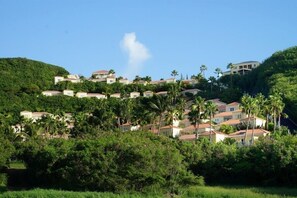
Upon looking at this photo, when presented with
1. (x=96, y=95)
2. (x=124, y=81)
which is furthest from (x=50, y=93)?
(x=124, y=81)

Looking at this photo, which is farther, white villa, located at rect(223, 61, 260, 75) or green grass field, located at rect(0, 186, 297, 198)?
white villa, located at rect(223, 61, 260, 75)

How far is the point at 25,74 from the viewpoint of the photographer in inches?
5226

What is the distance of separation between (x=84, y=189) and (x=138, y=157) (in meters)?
5.88

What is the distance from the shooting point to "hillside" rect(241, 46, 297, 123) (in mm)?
98188

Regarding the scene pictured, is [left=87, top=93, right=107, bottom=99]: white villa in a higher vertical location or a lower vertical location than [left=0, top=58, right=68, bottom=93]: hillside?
lower

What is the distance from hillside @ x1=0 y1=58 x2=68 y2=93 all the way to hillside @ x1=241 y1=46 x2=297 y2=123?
1953 inches

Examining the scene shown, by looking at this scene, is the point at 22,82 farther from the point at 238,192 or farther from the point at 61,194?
the point at 238,192

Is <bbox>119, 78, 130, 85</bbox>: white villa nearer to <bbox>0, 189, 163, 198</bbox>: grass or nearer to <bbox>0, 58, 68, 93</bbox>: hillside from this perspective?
<bbox>0, 58, 68, 93</bbox>: hillside

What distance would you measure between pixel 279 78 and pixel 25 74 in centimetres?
6146

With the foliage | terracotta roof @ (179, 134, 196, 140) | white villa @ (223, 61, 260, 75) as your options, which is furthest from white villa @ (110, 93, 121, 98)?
the foliage

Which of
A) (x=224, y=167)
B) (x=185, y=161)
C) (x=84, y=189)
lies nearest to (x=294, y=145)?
(x=224, y=167)

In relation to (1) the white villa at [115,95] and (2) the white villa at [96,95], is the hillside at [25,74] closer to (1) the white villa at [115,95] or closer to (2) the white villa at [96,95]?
(2) the white villa at [96,95]

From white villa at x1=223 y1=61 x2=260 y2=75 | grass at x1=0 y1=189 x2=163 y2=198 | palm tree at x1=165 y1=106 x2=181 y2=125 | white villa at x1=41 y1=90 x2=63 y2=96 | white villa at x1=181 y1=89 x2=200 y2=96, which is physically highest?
white villa at x1=223 y1=61 x2=260 y2=75

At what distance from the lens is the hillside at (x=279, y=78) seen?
322ft
